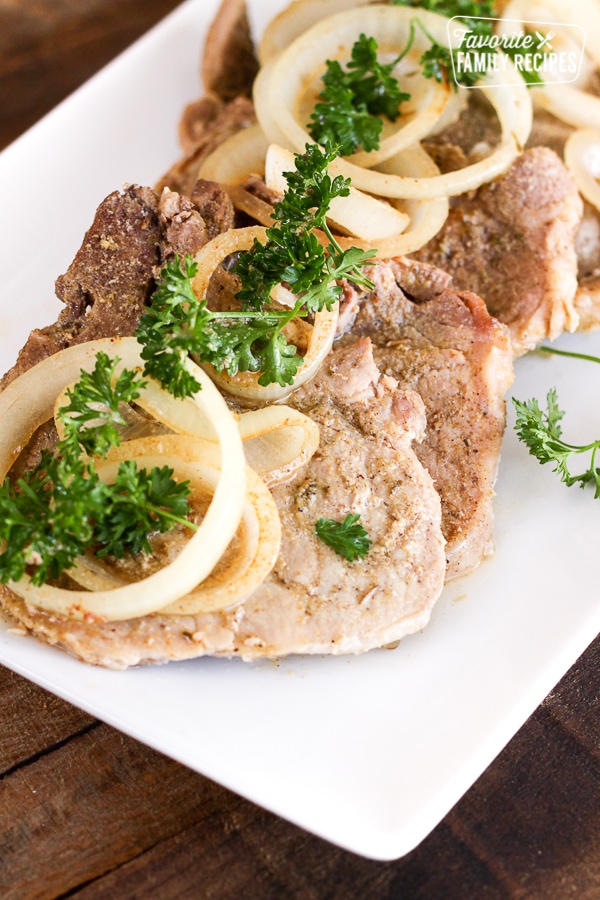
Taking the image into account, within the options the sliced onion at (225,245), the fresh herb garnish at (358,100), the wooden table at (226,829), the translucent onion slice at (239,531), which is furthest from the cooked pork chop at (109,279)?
the wooden table at (226,829)

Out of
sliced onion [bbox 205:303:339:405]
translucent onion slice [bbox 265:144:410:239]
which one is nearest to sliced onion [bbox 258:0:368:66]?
translucent onion slice [bbox 265:144:410:239]

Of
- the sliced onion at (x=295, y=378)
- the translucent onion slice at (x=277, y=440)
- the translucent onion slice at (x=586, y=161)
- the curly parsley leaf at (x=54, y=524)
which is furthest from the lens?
the translucent onion slice at (x=586, y=161)

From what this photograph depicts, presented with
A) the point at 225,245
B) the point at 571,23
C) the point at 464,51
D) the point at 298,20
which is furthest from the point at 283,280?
the point at 571,23

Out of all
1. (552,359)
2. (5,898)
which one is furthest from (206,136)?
(5,898)

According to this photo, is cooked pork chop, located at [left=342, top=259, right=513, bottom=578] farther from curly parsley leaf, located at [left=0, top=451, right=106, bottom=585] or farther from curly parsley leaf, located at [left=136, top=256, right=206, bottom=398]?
curly parsley leaf, located at [left=0, top=451, right=106, bottom=585]

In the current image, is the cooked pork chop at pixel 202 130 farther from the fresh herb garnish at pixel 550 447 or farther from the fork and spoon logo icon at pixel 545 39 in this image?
the fresh herb garnish at pixel 550 447

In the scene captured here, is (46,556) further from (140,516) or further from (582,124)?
(582,124)
